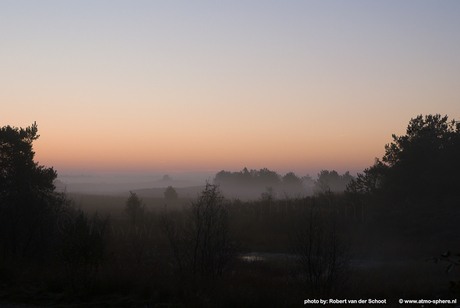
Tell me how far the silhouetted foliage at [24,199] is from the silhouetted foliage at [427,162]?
97.5ft

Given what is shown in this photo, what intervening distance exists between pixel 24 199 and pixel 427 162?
3300 cm

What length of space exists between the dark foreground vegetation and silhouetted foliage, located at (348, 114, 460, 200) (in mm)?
98

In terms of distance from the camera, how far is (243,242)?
1922 cm

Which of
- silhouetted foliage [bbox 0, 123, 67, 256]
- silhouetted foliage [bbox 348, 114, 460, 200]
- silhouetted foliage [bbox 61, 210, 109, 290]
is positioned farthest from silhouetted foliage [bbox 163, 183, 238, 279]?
silhouetted foliage [bbox 348, 114, 460, 200]

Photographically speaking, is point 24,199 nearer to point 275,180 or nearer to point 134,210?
point 134,210

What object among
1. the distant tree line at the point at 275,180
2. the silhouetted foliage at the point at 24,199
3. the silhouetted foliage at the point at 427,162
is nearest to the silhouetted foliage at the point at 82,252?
the silhouetted foliage at the point at 24,199

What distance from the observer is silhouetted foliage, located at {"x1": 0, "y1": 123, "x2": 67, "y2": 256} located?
16.9 meters

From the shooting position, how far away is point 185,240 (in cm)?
1251

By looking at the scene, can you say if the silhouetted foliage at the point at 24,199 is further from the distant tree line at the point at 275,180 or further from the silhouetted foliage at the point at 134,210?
the distant tree line at the point at 275,180

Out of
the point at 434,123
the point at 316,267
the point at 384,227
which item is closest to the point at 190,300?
the point at 316,267

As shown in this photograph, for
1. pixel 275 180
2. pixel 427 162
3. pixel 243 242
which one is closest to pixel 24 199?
pixel 243 242

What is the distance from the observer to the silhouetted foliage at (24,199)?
16.9 m

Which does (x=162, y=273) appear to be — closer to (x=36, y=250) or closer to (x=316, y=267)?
(x=316, y=267)

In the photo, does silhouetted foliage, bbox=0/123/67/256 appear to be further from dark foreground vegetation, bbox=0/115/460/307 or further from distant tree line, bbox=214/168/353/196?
distant tree line, bbox=214/168/353/196
